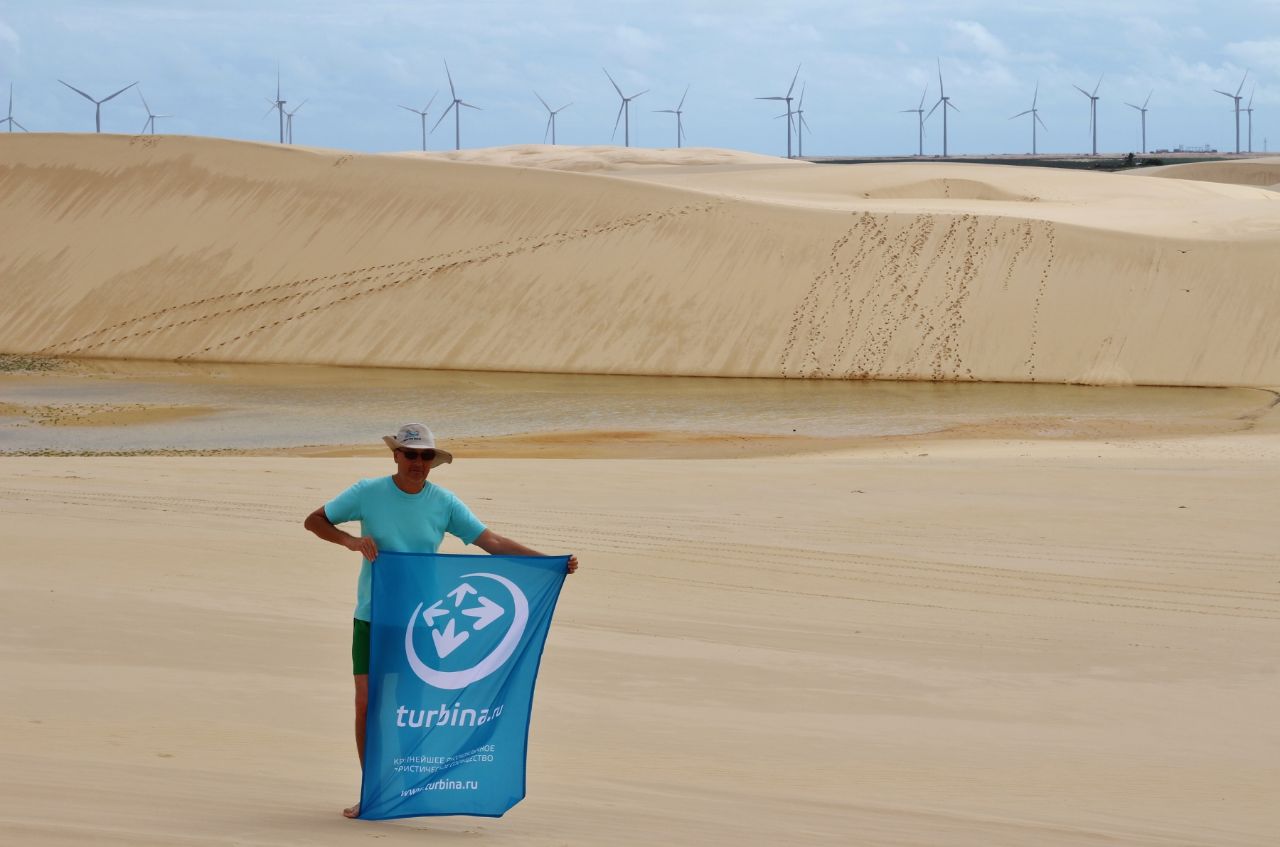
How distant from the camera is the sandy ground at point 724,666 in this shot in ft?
16.2

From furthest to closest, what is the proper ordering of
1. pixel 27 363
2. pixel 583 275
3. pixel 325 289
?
pixel 325 289, pixel 583 275, pixel 27 363

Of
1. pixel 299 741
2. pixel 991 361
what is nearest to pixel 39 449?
pixel 299 741

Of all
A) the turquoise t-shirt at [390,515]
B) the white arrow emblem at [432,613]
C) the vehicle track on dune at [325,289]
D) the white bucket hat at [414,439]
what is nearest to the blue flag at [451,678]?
the white arrow emblem at [432,613]

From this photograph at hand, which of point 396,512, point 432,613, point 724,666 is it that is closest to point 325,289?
point 724,666

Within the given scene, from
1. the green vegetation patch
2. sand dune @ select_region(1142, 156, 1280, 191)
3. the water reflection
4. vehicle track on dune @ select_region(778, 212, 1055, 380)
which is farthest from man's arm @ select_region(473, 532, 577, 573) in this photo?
sand dune @ select_region(1142, 156, 1280, 191)

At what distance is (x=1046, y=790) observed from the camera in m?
5.52

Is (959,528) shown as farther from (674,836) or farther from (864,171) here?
(864,171)

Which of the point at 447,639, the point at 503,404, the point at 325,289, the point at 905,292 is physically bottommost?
the point at 503,404

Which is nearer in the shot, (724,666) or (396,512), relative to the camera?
(396,512)

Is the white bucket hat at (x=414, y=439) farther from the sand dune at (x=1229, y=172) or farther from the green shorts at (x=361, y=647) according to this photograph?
the sand dune at (x=1229, y=172)

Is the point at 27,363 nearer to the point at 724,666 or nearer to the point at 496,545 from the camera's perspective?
the point at 724,666

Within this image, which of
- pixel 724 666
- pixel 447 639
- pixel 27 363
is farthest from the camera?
pixel 27 363

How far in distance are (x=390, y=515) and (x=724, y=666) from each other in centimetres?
281

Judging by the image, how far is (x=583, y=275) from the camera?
33.2m
